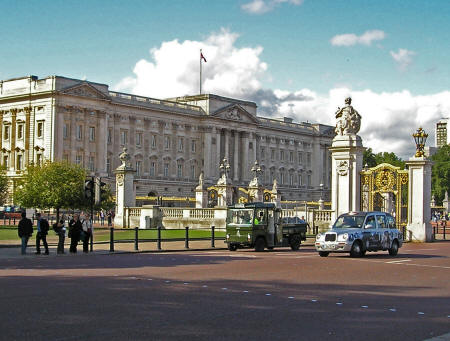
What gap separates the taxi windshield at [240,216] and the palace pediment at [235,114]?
92918 millimetres

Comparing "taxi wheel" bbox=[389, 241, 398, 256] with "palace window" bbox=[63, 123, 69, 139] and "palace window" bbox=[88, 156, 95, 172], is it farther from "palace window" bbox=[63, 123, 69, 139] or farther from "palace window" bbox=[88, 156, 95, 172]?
"palace window" bbox=[88, 156, 95, 172]

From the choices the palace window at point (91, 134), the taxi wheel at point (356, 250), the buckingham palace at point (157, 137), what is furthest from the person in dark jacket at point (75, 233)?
the palace window at point (91, 134)

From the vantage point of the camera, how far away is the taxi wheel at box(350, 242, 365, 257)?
93.5ft

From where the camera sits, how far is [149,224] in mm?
53719

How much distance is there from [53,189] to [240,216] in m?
31.2

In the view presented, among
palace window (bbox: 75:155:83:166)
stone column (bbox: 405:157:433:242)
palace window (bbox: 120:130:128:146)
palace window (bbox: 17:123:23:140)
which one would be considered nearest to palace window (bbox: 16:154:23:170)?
palace window (bbox: 17:123:23:140)

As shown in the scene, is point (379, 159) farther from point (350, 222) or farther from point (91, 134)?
point (350, 222)

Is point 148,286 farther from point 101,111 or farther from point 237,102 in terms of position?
point 237,102

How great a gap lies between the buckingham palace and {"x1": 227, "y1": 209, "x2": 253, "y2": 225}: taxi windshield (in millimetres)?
55127

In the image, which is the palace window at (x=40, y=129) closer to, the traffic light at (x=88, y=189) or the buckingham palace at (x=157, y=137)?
the buckingham palace at (x=157, y=137)

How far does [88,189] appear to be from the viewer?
33.3 metres

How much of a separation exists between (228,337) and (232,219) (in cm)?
2446

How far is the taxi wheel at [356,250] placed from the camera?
2850cm

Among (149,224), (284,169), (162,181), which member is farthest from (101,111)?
(149,224)
